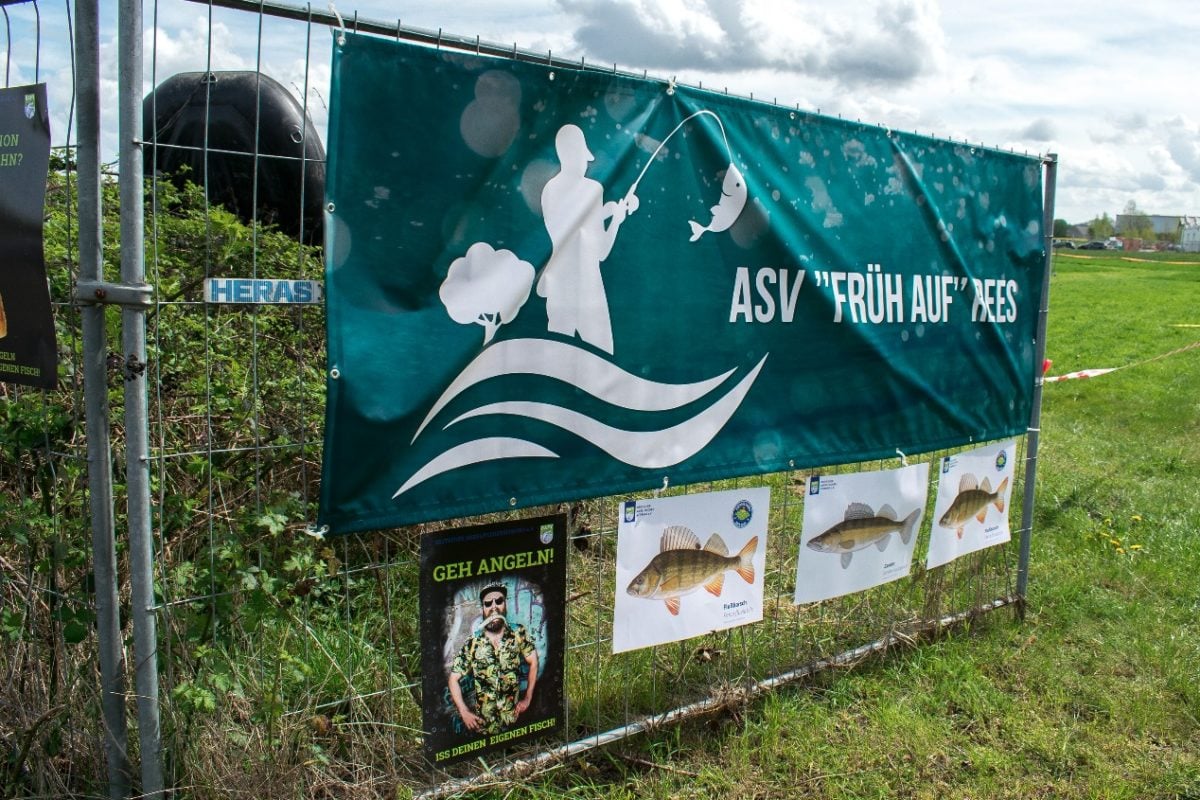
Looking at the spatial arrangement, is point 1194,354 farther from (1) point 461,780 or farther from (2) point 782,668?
(1) point 461,780

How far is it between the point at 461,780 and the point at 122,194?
201cm

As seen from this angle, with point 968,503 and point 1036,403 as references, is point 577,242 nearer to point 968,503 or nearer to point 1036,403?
point 968,503

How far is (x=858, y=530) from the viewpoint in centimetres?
432

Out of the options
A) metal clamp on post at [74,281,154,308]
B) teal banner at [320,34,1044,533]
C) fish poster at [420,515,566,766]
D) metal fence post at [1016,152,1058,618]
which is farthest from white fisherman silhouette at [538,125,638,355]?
metal fence post at [1016,152,1058,618]

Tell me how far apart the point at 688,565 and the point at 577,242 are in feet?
4.10

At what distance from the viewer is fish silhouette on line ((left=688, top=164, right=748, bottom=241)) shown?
3.57 m

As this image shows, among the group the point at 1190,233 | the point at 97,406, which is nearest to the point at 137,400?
the point at 97,406

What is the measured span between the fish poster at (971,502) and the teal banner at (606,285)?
353 mm

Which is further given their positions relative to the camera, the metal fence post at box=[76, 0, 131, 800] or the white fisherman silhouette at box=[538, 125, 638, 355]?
the white fisherman silhouette at box=[538, 125, 638, 355]

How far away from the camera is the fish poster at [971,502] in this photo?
4.74 meters

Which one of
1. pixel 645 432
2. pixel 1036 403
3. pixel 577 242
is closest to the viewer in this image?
pixel 577 242

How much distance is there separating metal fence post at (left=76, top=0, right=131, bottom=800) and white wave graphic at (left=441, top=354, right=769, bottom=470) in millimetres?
927

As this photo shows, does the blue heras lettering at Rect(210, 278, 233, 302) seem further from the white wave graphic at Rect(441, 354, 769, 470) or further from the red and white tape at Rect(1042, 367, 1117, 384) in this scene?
the red and white tape at Rect(1042, 367, 1117, 384)

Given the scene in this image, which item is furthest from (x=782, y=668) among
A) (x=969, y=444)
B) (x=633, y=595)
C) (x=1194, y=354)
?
(x=1194, y=354)
